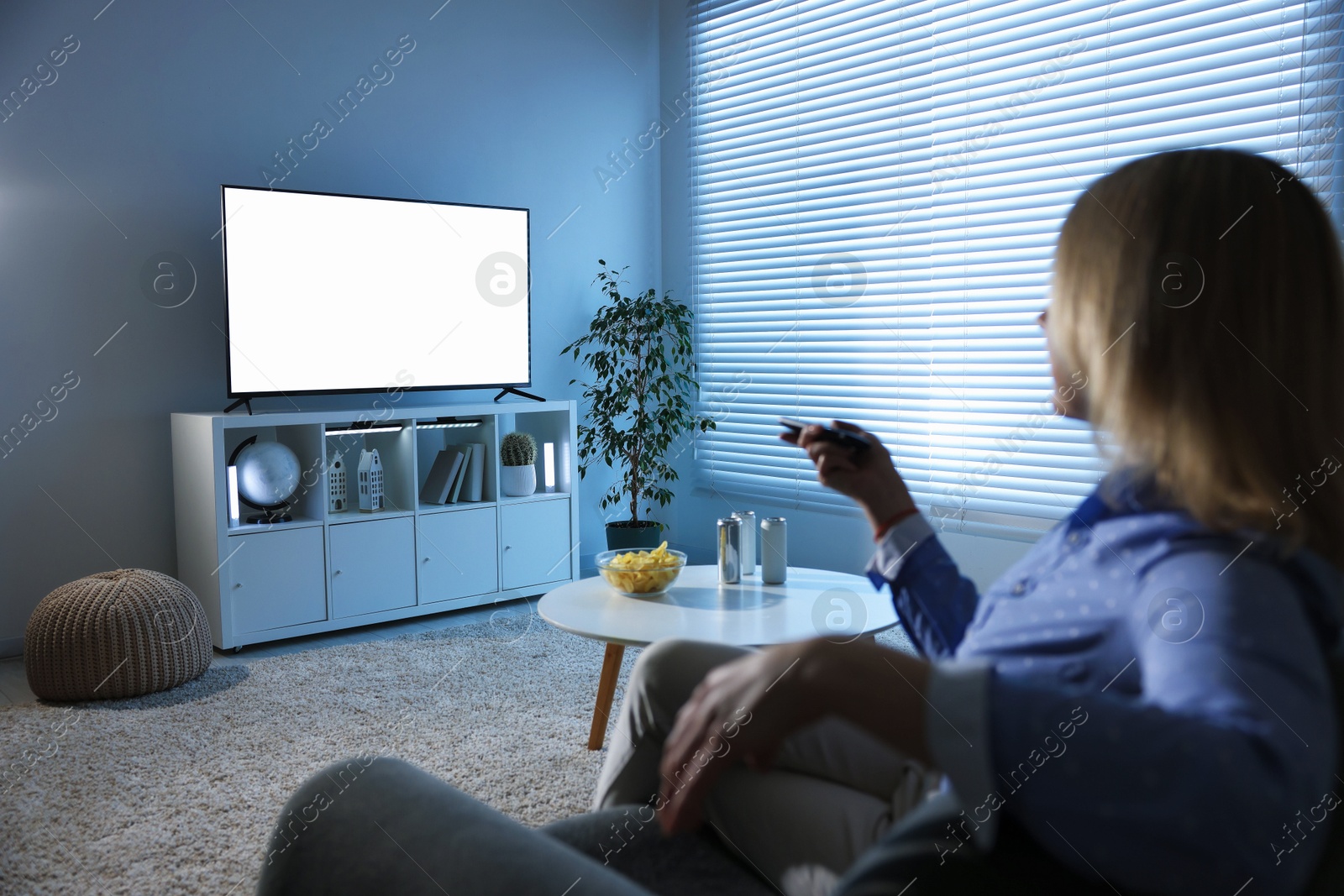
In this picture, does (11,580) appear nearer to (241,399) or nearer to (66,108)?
(241,399)

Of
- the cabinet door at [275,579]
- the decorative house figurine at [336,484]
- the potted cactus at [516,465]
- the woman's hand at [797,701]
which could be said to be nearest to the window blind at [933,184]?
the potted cactus at [516,465]

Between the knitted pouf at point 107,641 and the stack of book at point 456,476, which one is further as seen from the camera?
the stack of book at point 456,476

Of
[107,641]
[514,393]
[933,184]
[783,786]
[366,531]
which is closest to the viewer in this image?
[783,786]

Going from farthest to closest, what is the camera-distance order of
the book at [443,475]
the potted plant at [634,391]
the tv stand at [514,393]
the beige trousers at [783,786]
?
1. the potted plant at [634,391]
2. the tv stand at [514,393]
3. the book at [443,475]
4. the beige trousers at [783,786]

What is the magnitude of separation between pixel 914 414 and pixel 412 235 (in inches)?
76.0

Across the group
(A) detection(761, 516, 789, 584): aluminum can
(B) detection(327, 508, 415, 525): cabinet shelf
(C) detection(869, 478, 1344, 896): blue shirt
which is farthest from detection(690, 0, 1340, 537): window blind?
(C) detection(869, 478, 1344, 896): blue shirt

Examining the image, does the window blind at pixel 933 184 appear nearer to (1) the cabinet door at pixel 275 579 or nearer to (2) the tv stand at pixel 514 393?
(2) the tv stand at pixel 514 393

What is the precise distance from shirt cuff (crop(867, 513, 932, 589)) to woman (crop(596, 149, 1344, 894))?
0.82 ft

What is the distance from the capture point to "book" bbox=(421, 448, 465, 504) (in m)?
3.65

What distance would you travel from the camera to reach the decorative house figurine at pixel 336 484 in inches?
134

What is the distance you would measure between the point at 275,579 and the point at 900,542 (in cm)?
266

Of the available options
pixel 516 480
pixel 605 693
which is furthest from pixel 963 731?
pixel 516 480

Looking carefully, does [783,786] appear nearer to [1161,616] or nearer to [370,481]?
[1161,616]

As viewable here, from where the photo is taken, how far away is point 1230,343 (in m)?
0.56
